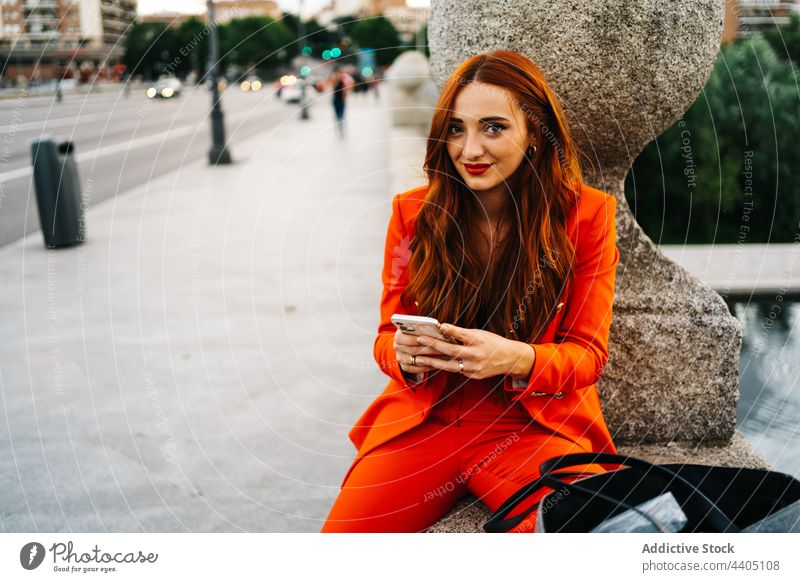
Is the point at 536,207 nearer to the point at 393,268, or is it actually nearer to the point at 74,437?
the point at 393,268

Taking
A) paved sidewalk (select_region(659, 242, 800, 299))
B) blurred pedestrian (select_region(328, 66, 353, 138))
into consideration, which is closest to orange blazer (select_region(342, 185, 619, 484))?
paved sidewalk (select_region(659, 242, 800, 299))

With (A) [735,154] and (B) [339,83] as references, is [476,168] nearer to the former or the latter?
(A) [735,154]

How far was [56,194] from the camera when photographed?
7293 mm

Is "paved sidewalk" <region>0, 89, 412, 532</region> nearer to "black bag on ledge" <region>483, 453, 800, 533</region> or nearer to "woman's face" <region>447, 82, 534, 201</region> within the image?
"woman's face" <region>447, 82, 534, 201</region>

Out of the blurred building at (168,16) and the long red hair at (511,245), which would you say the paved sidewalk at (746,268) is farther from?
the blurred building at (168,16)

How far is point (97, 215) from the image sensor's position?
902cm

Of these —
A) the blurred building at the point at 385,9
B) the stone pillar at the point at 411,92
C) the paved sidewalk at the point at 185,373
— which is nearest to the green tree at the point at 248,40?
the stone pillar at the point at 411,92

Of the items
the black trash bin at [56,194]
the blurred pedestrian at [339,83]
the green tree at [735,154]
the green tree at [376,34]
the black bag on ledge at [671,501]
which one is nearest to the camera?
the black bag on ledge at [671,501]

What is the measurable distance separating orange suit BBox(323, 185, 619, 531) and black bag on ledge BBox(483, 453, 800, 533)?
247 mm

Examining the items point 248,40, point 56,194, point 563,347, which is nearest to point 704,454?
point 563,347

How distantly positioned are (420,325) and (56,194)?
21.5 ft

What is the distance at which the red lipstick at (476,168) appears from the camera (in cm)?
192

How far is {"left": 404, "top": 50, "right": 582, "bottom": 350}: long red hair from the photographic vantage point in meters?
1.95

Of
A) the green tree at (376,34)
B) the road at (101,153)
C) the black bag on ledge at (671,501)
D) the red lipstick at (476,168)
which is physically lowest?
the road at (101,153)
